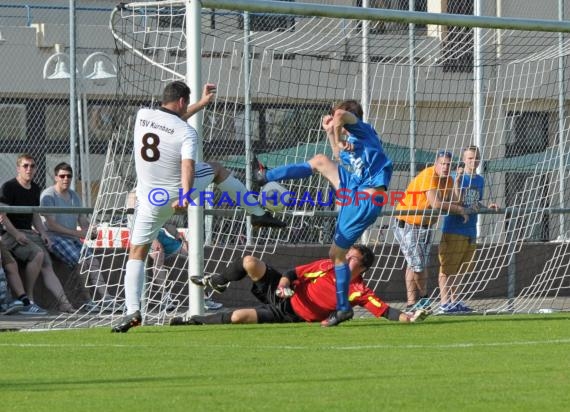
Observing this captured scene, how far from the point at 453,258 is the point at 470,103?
2356 millimetres

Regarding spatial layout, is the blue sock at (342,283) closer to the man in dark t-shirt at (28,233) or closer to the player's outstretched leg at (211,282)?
the player's outstretched leg at (211,282)

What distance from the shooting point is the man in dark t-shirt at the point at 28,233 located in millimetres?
15844

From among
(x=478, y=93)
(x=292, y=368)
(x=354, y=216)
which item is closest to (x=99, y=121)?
(x=478, y=93)

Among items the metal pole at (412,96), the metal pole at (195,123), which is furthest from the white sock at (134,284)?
the metal pole at (412,96)

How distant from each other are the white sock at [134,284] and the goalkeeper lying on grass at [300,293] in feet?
2.87

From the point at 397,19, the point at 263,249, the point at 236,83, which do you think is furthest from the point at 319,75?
the point at 397,19

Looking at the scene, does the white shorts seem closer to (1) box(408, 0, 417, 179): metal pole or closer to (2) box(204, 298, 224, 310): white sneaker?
(2) box(204, 298, 224, 310): white sneaker

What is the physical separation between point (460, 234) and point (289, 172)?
3.50 meters

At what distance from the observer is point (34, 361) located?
32.0 ft

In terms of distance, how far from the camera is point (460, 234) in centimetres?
1589

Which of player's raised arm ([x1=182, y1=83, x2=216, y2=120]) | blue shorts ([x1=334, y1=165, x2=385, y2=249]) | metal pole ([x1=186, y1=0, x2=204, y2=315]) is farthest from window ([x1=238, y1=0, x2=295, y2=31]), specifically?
blue shorts ([x1=334, y1=165, x2=385, y2=249])

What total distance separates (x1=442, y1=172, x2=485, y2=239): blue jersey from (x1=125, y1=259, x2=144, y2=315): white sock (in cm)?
475

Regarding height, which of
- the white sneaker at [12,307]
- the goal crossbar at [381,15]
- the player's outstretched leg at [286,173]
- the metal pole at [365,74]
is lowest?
the white sneaker at [12,307]

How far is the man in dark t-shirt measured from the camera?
1584 cm
